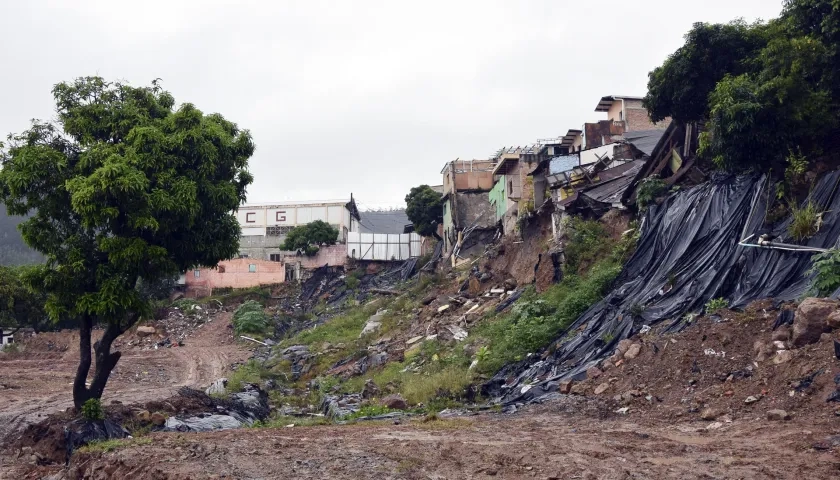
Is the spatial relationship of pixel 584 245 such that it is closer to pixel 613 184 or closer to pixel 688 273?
pixel 613 184

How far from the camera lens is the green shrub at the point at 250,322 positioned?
34.6 meters

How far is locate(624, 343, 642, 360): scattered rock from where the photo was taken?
13.1 m

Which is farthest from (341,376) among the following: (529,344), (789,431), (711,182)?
(789,431)

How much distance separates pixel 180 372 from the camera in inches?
1017

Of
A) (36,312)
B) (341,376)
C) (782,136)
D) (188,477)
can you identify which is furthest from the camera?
(36,312)

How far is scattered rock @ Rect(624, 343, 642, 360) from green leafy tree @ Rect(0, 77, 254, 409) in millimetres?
7404

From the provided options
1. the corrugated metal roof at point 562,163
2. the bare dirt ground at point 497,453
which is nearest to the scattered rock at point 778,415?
the bare dirt ground at point 497,453

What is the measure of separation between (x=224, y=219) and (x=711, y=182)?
9863 mm

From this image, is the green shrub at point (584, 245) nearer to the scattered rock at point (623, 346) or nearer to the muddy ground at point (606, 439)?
the scattered rock at point (623, 346)

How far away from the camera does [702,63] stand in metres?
17.2


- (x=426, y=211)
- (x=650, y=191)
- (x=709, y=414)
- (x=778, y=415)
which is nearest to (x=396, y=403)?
(x=709, y=414)

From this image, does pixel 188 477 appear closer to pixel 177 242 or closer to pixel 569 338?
pixel 177 242

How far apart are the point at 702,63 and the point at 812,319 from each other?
8418 mm

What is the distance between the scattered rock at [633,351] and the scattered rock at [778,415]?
3.80 m
